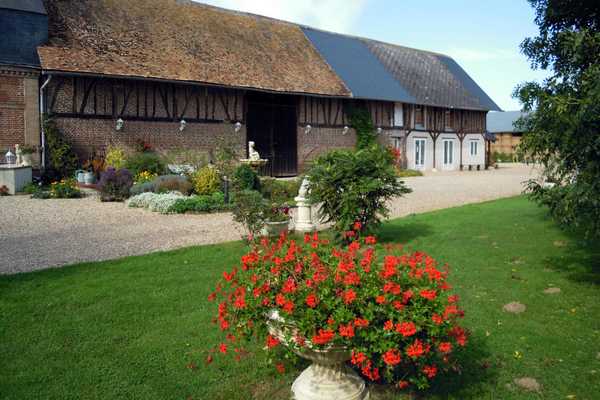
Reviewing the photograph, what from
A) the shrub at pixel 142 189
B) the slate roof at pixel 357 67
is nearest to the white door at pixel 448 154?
the slate roof at pixel 357 67

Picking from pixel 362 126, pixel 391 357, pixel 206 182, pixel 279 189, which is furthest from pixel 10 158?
pixel 391 357

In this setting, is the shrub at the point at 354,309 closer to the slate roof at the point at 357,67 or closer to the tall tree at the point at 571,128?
the tall tree at the point at 571,128

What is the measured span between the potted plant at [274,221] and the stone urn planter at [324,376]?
5329 millimetres

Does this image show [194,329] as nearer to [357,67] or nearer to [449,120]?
[357,67]

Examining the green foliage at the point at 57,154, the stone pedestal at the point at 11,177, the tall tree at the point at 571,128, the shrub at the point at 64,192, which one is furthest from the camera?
the green foliage at the point at 57,154

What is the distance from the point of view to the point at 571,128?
5262 mm

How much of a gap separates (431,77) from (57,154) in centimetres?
2219

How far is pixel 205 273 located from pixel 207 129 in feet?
47.4

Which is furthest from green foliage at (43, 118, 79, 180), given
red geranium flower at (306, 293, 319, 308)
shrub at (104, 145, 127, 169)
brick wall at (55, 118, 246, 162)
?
red geranium flower at (306, 293, 319, 308)

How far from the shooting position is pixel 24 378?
162 inches

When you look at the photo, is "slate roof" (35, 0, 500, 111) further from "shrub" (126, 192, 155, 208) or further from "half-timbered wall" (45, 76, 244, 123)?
"shrub" (126, 192, 155, 208)

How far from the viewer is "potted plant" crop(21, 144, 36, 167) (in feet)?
54.5

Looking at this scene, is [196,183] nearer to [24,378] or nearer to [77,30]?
[77,30]

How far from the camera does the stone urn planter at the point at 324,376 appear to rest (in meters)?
3.42
